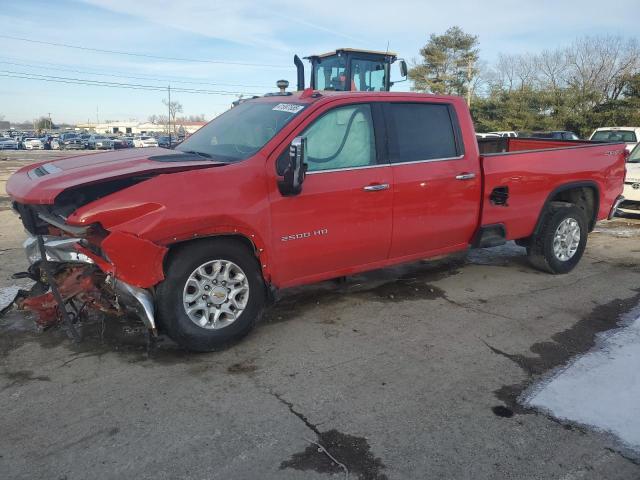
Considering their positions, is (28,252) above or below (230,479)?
above

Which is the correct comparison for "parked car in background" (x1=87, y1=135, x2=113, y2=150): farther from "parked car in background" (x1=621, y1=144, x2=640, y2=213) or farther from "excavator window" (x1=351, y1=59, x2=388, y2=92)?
"parked car in background" (x1=621, y1=144, x2=640, y2=213)

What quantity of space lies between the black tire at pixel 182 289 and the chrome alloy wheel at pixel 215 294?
0.11 feet

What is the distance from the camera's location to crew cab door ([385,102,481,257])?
4684mm

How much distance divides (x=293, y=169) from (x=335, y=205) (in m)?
0.59

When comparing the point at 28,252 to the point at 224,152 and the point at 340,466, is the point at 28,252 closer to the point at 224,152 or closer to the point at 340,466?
the point at 224,152

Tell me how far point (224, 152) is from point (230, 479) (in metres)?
2.70

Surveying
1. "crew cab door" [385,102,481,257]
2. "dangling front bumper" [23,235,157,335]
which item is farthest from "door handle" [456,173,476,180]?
"dangling front bumper" [23,235,157,335]

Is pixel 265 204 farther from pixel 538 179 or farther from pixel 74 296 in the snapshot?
pixel 538 179

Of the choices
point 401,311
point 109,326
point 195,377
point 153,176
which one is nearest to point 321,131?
point 153,176

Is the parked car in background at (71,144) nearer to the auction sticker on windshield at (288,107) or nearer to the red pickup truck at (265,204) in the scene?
the red pickup truck at (265,204)

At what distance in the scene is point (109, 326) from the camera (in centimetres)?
436

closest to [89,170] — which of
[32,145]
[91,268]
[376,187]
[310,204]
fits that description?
[91,268]

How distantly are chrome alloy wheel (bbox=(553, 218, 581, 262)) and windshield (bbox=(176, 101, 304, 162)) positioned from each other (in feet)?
11.7

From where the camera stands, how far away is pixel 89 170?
3.76 metres
